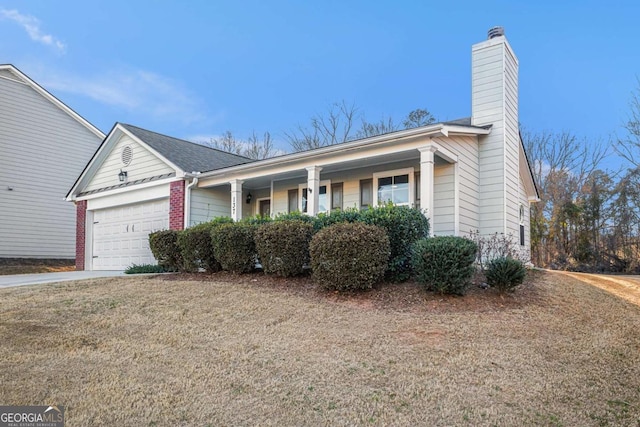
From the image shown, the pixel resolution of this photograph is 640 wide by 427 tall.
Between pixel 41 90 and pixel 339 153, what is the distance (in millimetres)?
14748

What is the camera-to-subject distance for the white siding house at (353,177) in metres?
9.43

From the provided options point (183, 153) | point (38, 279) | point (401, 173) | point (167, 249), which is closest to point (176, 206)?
point (167, 249)

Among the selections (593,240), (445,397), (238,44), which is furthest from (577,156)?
(445,397)

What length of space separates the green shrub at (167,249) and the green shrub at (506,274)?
744 centimetres

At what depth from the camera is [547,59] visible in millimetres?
19922

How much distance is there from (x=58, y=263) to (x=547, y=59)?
23218mm

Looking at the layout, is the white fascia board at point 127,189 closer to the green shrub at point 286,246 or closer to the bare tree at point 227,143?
the green shrub at point 286,246

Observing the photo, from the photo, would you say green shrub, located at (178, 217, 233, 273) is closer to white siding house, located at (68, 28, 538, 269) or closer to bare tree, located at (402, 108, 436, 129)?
white siding house, located at (68, 28, 538, 269)

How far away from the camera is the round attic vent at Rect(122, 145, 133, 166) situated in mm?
14031

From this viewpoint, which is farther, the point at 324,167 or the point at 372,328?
the point at 324,167

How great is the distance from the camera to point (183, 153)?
544 inches

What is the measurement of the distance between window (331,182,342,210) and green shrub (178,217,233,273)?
2914 mm

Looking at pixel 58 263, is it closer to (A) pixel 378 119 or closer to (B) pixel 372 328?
(B) pixel 372 328

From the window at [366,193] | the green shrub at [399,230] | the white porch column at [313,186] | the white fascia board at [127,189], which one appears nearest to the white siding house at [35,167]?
the white fascia board at [127,189]
